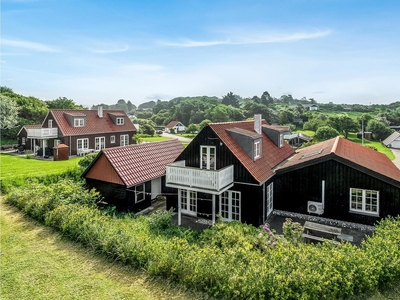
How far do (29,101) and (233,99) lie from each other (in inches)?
4486

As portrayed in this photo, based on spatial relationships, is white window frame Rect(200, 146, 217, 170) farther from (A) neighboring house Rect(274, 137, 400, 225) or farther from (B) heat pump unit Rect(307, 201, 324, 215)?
(B) heat pump unit Rect(307, 201, 324, 215)

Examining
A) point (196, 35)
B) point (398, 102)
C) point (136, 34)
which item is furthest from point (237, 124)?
point (398, 102)

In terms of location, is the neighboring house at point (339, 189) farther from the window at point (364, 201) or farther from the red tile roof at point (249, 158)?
the red tile roof at point (249, 158)

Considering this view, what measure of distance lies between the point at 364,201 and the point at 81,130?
3066 centimetres

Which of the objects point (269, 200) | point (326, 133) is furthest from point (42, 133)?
point (326, 133)

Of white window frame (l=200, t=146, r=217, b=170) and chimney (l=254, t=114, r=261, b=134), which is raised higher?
chimney (l=254, t=114, r=261, b=134)

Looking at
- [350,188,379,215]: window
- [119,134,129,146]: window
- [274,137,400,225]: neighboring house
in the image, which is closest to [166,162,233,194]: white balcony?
[274,137,400,225]: neighboring house

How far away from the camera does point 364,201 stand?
1264cm

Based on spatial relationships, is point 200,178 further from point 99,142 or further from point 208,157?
point 99,142

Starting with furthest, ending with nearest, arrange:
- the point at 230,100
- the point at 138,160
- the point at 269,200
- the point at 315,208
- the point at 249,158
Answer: the point at 230,100
the point at 138,160
the point at 269,200
the point at 249,158
the point at 315,208

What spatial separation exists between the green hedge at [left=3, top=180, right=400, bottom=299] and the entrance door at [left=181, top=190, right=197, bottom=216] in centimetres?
389

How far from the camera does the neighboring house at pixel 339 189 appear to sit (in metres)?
A: 12.2

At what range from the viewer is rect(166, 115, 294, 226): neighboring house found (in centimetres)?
1267

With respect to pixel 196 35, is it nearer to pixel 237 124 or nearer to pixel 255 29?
pixel 255 29
